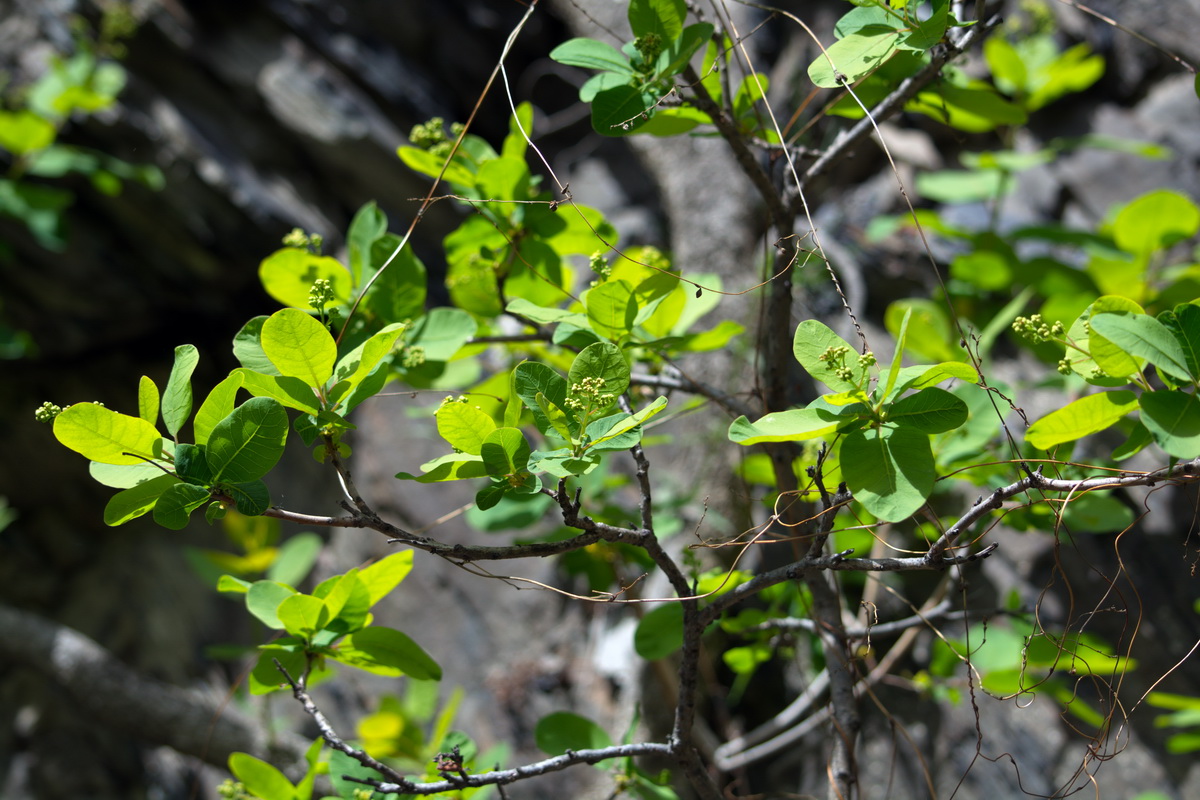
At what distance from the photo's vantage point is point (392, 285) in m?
0.87

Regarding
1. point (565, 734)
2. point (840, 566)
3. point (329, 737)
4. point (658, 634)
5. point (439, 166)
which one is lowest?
point (565, 734)

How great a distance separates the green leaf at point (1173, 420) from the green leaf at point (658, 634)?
0.49 meters

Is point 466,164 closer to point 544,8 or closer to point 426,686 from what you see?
point 426,686

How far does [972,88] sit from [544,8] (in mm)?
2125

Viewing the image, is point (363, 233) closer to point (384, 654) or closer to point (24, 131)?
point (384, 654)

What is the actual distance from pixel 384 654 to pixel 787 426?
0.45 meters

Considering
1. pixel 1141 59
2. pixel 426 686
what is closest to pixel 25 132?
pixel 426 686

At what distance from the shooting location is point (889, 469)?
0.62 m

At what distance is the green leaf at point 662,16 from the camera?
30.3 inches

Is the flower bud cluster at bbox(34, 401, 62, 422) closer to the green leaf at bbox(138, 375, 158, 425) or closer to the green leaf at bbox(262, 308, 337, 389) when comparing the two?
the green leaf at bbox(138, 375, 158, 425)

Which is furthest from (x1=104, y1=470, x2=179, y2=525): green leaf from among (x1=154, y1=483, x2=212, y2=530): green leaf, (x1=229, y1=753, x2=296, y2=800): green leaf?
(x1=229, y1=753, x2=296, y2=800): green leaf

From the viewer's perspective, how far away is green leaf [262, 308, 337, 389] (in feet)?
2.11

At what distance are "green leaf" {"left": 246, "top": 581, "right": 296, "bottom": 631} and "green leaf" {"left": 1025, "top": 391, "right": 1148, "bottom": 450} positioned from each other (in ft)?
2.34

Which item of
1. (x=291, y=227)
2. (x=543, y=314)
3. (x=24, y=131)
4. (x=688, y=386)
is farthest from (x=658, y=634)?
(x=24, y=131)
